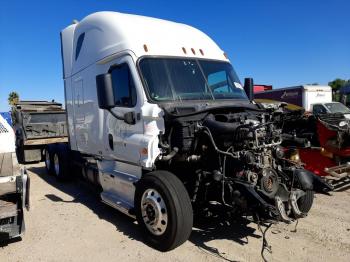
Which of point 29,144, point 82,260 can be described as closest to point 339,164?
point 82,260

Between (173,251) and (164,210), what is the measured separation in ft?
1.78

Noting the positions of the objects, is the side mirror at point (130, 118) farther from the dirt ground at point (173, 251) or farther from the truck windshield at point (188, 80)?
the dirt ground at point (173, 251)

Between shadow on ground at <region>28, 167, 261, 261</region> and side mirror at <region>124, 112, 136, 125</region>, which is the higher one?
side mirror at <region>124, 112, 136, 125</region>

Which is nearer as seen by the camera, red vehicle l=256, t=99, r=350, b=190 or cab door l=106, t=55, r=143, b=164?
cab door l=106, t=55, r=143, b=164

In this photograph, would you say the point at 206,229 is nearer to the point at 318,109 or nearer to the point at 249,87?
the point at 249,87

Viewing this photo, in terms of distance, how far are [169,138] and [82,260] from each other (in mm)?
1911

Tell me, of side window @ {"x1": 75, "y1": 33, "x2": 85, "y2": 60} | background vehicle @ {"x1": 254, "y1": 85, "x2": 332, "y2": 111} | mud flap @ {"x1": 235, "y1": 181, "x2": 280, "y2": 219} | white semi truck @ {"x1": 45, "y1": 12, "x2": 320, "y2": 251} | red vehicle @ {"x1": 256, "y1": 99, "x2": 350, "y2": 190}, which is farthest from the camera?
background vehicle @ {"x1": 254, "y1": 85, "x2": 332, "y2": 111}

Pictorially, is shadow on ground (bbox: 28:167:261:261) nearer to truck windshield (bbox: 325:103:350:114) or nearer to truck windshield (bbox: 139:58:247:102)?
truck windshield (bbox: 139:58:247:102)

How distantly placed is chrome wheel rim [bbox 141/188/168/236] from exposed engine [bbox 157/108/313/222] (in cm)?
45

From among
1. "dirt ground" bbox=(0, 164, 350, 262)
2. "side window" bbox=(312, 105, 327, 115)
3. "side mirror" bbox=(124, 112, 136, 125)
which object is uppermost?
"side mirror" bbox=(124, 112, 136, 125)

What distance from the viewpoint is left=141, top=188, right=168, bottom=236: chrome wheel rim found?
173 inches

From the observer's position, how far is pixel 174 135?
479cm

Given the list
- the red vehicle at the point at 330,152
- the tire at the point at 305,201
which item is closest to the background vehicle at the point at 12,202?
the tire at the point at 305,201

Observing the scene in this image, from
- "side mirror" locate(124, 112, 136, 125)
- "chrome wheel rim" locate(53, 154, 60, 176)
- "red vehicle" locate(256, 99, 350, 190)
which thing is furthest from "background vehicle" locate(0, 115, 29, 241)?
"red vehicle" locate(256, 99, 350, 190)
